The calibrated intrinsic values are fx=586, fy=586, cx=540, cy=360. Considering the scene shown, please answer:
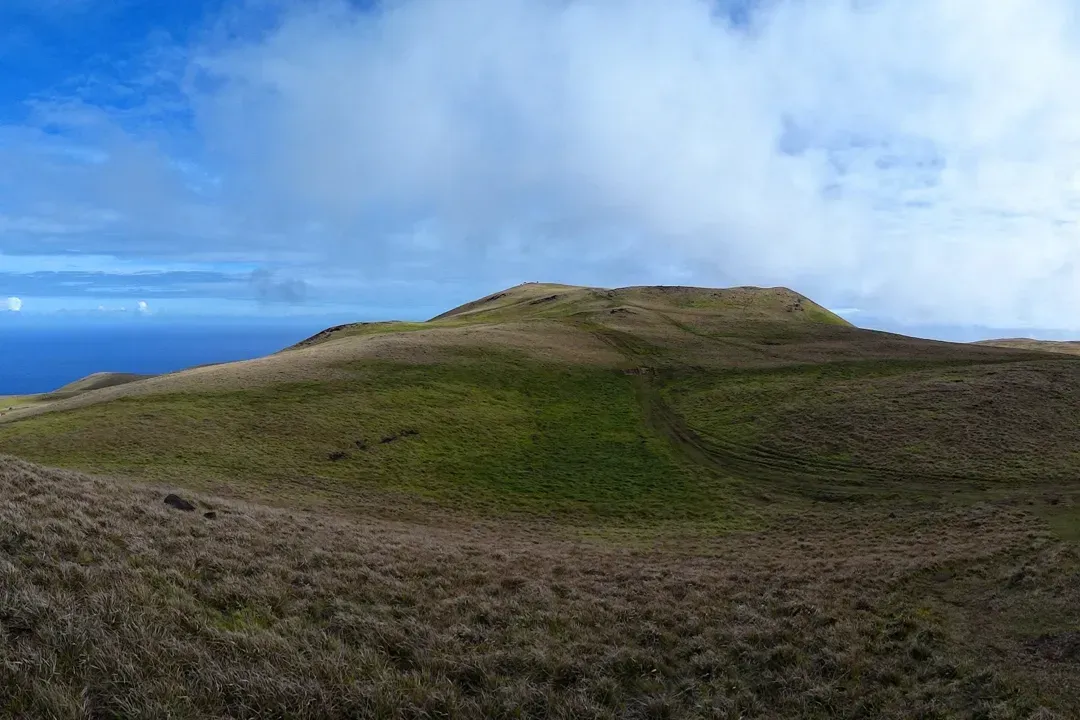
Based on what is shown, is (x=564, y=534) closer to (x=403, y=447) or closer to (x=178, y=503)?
(x=178, y=503)

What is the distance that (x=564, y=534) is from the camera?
2661 centimetres

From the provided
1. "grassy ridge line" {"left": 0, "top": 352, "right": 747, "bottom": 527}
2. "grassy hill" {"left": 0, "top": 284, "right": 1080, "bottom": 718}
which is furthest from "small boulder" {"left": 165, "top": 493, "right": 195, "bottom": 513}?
"grassy ridge line" {"left": 0, "top": 352, "right": 747, "bottom": 527}

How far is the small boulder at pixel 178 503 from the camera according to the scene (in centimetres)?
1869

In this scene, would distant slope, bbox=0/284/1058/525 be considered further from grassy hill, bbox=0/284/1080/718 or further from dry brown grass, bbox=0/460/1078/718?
dry brown grass, bbox=0/460/1078/718

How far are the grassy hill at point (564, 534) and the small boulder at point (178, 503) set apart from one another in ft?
2.42

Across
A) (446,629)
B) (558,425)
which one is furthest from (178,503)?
(558,425)

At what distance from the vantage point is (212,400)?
4353cm

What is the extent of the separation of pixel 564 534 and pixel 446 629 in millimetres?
15713

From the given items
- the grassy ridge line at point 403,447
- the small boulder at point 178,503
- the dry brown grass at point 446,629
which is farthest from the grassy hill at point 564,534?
the small boulder at point 178,503

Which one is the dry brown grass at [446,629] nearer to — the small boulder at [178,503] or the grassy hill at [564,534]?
the grassy hill at [564,534]

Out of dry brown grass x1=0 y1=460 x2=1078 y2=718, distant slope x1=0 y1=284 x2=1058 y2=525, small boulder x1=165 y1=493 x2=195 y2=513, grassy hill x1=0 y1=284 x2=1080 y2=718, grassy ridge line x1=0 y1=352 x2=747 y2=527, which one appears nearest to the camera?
dry brown grass x1=0 y1=460 x2=1078 y2=718

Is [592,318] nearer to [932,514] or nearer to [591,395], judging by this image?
[591,395]

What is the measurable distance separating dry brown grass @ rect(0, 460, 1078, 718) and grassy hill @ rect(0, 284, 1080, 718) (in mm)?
70

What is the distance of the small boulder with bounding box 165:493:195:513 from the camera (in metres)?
18.7
